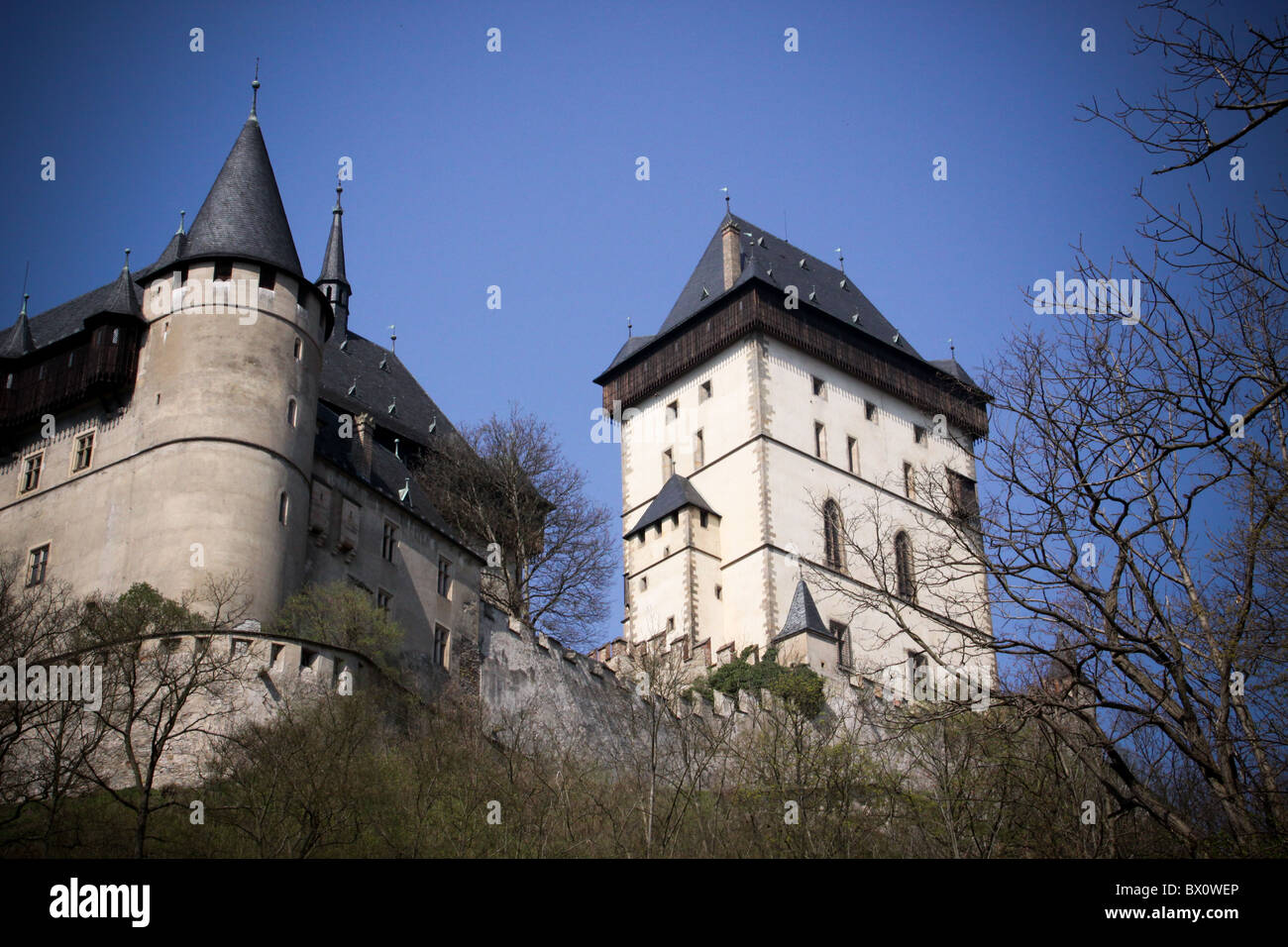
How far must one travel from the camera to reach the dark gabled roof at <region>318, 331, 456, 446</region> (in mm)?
41000

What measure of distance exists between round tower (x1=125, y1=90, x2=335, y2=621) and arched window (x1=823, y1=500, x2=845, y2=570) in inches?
794

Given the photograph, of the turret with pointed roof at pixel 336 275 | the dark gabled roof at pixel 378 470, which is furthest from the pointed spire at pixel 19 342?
the turret with pointed roof at pixel 336 275

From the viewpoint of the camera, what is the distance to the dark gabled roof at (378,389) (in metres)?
41.0

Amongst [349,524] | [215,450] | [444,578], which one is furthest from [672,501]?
[215,450]

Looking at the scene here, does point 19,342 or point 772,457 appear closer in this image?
point 19,342

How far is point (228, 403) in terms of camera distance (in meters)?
29.2

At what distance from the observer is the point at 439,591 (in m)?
33.4

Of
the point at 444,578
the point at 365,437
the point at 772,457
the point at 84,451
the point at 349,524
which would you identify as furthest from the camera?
the point at 772,457

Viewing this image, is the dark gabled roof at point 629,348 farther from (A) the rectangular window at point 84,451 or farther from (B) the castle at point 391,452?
(A) the rectangular window at point 84,451

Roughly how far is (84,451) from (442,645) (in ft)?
28.1

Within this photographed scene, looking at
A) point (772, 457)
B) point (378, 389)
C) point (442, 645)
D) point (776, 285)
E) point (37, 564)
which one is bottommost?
point (442, 645)

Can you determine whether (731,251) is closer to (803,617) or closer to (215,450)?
(803,617)

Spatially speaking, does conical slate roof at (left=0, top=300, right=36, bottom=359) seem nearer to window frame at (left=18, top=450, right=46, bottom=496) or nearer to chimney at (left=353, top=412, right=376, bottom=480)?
window frame at (left=18, top=450, right=46, bottom=496)

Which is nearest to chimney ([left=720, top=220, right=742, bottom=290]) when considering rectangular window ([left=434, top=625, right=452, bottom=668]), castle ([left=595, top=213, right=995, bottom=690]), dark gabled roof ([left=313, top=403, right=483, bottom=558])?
castle ([left=595, top=213, right=995, bottom=690])
